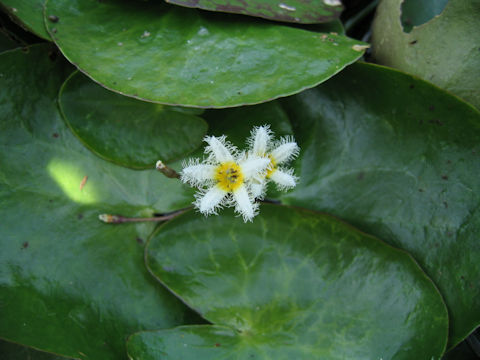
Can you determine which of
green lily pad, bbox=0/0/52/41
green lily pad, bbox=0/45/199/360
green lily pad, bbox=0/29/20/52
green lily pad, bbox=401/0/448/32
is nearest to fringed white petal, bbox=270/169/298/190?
green lily pad, bbox=0/45/199/360

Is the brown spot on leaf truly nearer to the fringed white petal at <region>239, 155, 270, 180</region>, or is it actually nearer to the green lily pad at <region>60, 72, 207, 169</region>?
the fringed white petal at <region>239, 155, 270, 180</region>

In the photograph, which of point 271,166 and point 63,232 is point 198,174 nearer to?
point 271,166

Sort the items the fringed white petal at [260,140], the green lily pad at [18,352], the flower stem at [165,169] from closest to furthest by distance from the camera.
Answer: the flower stem at [165,169] → the fringed white petal at [260,140] → the green lily pad at [18,352]

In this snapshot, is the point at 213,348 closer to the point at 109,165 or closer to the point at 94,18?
the point at 109,165

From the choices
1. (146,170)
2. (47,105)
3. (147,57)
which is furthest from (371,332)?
(47,105)

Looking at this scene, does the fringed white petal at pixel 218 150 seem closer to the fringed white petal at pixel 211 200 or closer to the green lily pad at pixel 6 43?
the fringed white petal at pixel 211 200

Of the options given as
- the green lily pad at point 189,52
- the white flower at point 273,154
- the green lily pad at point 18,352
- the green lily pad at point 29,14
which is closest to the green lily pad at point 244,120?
the white flower at point 273,154

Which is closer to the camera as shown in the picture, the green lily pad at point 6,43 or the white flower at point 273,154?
the white flower at point 273,154
